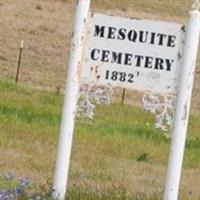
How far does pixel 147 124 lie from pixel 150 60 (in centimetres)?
882

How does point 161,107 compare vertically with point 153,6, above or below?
below

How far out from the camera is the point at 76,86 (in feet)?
26.0

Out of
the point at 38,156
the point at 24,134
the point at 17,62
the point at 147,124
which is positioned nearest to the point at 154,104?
the point at 38,156

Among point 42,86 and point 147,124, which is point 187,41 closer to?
point 147,124

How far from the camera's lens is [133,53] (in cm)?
784

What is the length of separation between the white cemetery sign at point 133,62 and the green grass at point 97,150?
0.79 metres

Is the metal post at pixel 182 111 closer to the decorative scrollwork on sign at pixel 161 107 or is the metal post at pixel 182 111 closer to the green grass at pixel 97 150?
the decorative scrollwork on sign at pixel 161 107

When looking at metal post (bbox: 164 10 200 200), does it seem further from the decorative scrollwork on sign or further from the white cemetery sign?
the decorative scrollwork on sign

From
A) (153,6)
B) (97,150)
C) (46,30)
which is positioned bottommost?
(97,150)

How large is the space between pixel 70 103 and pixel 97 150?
5.11 m

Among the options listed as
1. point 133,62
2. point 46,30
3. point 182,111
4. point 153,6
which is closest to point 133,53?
point 133,62

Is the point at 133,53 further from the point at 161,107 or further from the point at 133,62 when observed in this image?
the point at 161,107

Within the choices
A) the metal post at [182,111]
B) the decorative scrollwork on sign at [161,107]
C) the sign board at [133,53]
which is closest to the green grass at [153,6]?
the sign board at [133,53]

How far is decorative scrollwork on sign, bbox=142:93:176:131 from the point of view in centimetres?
769
